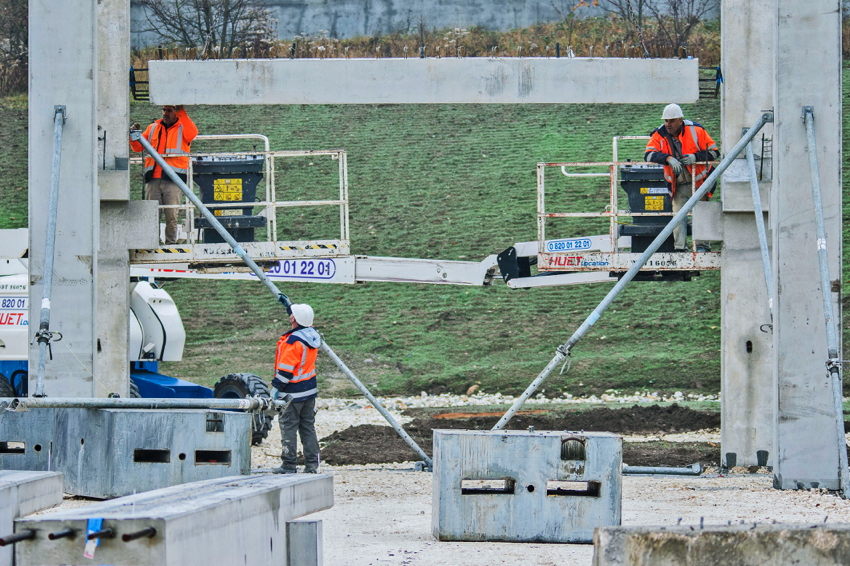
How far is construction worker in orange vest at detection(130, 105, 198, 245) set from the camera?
12234 mm

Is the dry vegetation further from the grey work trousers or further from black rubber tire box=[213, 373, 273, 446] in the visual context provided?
the grey work trousers

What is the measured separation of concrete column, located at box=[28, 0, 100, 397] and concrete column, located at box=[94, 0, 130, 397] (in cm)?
170

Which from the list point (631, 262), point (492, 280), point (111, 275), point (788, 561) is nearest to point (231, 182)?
point (111, 275)

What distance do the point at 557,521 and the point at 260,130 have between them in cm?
2691

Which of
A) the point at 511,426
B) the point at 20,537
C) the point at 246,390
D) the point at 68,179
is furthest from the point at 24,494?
the point at 511,426

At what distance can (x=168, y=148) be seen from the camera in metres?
12.3

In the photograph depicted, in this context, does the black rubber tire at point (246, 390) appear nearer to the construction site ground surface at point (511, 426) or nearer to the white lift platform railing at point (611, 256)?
the construction site ground surface at point (511, 426)

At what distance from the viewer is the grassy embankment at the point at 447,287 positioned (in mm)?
21000

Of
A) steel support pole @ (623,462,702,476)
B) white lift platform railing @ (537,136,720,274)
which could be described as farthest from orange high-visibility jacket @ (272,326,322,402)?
white lift platform railing @ (537,136,720,274)

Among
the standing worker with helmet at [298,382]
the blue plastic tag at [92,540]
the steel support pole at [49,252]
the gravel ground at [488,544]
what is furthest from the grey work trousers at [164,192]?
the blue plastic tag at [92,540]

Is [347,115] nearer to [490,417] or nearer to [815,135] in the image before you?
[490,417]

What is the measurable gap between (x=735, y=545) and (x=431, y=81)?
8.42 meters

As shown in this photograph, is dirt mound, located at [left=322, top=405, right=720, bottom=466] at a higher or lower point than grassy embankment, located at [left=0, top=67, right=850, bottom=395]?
lower

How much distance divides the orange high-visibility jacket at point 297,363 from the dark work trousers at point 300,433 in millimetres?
139
